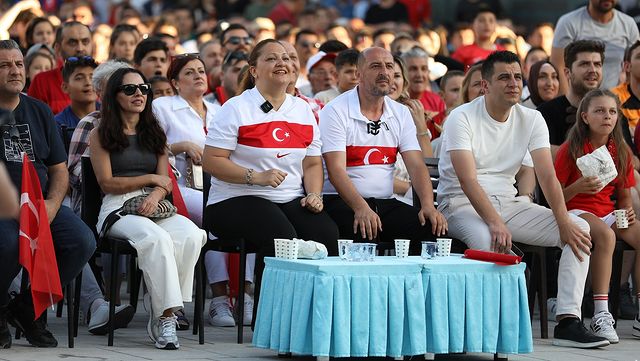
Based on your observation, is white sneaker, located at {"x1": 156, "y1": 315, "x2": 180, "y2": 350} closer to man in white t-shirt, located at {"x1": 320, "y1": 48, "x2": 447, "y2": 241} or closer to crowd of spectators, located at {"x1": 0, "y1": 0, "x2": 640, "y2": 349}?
crowd of spectators, located at {"x1": 0, "y1": 0, "x2": 640, "y2": 349}

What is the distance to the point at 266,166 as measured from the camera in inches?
363

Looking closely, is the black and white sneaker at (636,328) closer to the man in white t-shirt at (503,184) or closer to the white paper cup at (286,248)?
the man in white t-shirt at (503,184)

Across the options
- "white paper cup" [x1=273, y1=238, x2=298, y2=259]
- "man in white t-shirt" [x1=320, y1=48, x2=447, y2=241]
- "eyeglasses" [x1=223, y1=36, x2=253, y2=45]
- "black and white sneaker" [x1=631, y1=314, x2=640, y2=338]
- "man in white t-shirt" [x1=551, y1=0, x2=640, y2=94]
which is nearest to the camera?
"white paper cup" [x1=273, y1=238, x2=298, y2=259]

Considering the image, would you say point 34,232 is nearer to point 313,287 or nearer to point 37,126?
point 37,126

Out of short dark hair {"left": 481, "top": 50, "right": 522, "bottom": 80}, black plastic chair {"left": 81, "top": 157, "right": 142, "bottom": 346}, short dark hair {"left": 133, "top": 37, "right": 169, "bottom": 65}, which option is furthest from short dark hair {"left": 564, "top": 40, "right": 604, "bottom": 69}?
black plastic chair {"left": 81, "top": 157, "right": 142, "bottom": 346}

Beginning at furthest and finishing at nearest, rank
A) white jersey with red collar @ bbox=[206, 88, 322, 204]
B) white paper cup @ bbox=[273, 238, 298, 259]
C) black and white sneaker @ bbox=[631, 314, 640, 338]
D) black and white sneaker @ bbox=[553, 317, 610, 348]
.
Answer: black and white sneaker @ bbox=[631, 314, 640, 338] → white jersey with red collar @ bbox=[206, 88, 322, 204] → black and white sneaker @ bbox=[553, 317, 610, 348] → white paper cup @ bbox=[273, 238, 298, 259]

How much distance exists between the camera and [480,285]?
799 cm

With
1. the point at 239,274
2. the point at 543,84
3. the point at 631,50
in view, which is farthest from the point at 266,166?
the point at 631,50

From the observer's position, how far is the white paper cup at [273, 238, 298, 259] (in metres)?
7.95

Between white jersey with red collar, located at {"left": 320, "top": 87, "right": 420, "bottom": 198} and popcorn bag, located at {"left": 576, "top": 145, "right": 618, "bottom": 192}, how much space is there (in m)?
1.14

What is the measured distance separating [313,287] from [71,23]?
240 inches

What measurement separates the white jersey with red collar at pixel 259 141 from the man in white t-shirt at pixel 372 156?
1.05 ft

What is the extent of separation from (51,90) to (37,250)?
12.0 feet

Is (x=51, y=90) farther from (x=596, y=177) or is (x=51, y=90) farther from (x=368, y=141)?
(x=596, y=177)
